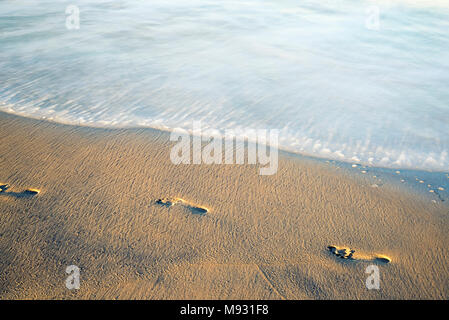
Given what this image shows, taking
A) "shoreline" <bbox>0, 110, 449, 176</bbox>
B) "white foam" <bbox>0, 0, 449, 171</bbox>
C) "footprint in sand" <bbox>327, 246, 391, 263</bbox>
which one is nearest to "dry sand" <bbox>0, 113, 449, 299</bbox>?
"footprint in sand" <bbox>327, 246, 391, 263</bbox>

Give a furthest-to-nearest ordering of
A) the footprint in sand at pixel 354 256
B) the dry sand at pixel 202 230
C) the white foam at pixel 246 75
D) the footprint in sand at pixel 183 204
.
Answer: the white foam at pixel 246 75
the footprint in sand at pixel 183 204
the footprint in sand at pixel 354 256
the dry sand at pixel 202 230

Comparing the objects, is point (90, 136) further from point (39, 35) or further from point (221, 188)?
point (39, 35)

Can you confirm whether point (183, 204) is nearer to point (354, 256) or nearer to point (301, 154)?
point (354, 256)

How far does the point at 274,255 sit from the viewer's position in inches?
82.1

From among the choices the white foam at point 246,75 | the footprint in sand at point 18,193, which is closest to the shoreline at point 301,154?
the white foam at point 246,75

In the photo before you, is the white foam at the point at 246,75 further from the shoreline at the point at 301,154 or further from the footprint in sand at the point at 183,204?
the footprint in sand at the point at 183,204

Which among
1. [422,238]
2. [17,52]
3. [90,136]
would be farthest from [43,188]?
[17,52]

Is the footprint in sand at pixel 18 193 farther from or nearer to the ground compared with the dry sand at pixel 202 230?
farther from the ground

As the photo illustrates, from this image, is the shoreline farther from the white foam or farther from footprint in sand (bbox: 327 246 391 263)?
footprint in sand (bbox: 327 246 391 263)

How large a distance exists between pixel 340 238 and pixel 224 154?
129 centimetres

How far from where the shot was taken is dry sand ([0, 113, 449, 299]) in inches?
74.9

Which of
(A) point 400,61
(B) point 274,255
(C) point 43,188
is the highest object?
(A) point 400,61

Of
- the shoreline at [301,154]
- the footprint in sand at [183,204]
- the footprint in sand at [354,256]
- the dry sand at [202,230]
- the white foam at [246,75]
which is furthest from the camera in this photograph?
the white foam at [246,75]

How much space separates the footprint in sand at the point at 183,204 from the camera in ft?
7.84
